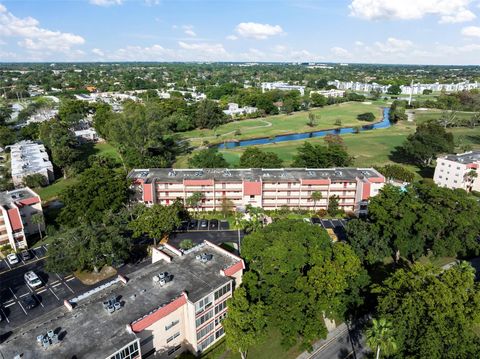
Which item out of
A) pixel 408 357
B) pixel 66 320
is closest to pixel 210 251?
pixel 66 320

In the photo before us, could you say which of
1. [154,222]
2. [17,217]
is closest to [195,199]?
[154,222]

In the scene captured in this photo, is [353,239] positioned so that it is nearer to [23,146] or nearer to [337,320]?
[337,320]

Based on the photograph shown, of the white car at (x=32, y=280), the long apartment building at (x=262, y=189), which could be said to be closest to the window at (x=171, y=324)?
the white car at (x=32, y=280)

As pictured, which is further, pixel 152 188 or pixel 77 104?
pixel 77 104

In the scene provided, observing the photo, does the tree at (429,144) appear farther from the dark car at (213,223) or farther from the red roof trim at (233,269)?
the red roof trim at (233,269)

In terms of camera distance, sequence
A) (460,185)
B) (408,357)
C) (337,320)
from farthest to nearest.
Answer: (460,185) < (337,320) < (408,357)
